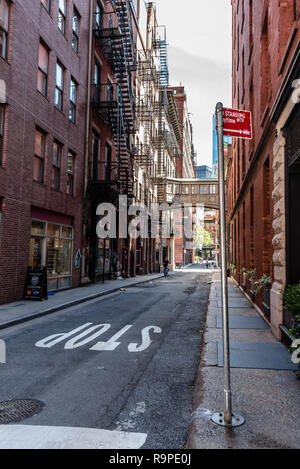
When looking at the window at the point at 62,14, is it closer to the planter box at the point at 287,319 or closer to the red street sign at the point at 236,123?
the red street sign at the point at 236,123

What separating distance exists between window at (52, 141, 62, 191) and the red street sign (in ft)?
43.1

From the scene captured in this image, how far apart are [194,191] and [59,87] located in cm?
4101

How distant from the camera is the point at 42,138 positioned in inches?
588

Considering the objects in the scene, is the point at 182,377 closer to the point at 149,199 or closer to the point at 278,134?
the point at 278,134

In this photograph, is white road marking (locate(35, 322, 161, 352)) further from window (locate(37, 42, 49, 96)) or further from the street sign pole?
window (locate(37, 42, 49, 96))

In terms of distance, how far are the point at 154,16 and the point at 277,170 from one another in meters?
40.8

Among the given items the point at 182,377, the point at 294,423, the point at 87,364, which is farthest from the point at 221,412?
the point at 87,364

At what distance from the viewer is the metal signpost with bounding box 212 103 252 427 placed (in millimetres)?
3562

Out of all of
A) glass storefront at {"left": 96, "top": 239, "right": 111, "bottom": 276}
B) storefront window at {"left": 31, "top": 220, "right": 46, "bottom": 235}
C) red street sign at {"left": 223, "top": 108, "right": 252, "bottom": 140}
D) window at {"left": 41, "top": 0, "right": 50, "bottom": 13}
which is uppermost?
window at {"left": 41, "top": 0, "right": 50, "bottom": 13}

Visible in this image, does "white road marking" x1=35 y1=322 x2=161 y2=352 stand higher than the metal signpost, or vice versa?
the metal signpost

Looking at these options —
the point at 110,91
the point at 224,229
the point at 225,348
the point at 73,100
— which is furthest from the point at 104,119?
the point at 225,348

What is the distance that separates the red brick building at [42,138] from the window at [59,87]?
0.01 m

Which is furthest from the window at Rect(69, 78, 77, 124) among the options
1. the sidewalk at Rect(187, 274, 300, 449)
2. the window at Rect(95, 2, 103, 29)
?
the sidewalk at Rect(187, 274, 300, 449)
